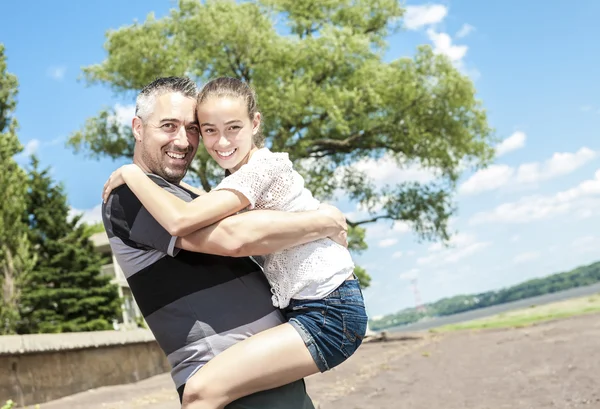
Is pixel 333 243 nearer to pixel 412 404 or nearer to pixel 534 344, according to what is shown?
pixel 412 404

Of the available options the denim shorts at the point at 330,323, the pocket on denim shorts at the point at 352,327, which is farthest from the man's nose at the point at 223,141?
the pocket on denim shorts at the point at 352,327

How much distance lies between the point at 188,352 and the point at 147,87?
103cm

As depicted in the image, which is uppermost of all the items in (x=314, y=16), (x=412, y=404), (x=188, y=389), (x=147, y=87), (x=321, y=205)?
(x=314, y=16)

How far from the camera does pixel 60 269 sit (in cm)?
2917

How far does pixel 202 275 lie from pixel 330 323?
0.49 meters

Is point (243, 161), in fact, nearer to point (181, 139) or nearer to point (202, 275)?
point (181, 139)

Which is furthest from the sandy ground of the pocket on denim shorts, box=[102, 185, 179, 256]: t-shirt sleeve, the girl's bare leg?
box=[102, 185, 179, 256]: t-shirt sleeve

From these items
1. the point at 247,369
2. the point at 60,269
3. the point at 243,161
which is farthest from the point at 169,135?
the point at 60,269

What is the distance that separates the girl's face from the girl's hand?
308 millimetres

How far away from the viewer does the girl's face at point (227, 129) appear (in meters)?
2.74

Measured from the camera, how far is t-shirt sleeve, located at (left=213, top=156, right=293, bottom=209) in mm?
2623

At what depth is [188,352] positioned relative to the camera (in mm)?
2547

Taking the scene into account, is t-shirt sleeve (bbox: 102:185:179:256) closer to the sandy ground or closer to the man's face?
the man's face

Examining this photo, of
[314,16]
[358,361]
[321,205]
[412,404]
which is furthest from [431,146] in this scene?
[321,205]
